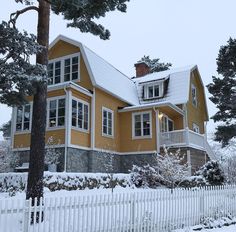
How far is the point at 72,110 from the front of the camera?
18125 millimetres

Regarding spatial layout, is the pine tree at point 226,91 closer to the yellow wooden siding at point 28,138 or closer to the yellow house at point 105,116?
the yellow house at point 105,116

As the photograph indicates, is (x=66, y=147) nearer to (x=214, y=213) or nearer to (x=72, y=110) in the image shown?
(x=72, y=110)

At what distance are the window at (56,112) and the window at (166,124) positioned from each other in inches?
295

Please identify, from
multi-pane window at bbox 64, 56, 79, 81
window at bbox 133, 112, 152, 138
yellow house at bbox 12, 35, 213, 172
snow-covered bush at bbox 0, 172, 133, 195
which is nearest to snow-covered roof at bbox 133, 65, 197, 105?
yellow house at bbox 12, 35, 213, 172

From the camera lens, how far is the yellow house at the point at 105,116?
18219 millimetres

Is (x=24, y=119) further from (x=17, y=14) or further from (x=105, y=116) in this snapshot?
(x=17, y=14)

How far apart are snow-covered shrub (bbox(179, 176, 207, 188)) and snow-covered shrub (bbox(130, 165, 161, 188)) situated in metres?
1.41

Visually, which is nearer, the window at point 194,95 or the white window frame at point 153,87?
the white window frame at point 153,87

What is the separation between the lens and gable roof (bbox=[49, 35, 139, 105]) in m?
20.5

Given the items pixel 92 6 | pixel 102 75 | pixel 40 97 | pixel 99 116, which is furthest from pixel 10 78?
Answer: pixel 102 75

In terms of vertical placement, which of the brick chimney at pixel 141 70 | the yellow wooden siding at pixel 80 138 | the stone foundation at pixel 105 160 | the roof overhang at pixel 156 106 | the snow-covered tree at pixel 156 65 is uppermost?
the snow-covered tree at pixel 156 65

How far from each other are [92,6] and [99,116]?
39.4ft

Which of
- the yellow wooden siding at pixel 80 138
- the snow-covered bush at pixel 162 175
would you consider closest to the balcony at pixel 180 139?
the snow-covered bush at pixel 162 175

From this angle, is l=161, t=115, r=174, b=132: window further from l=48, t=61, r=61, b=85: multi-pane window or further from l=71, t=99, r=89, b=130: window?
l=48, t=61, r=61, b=85: multi-pane window
